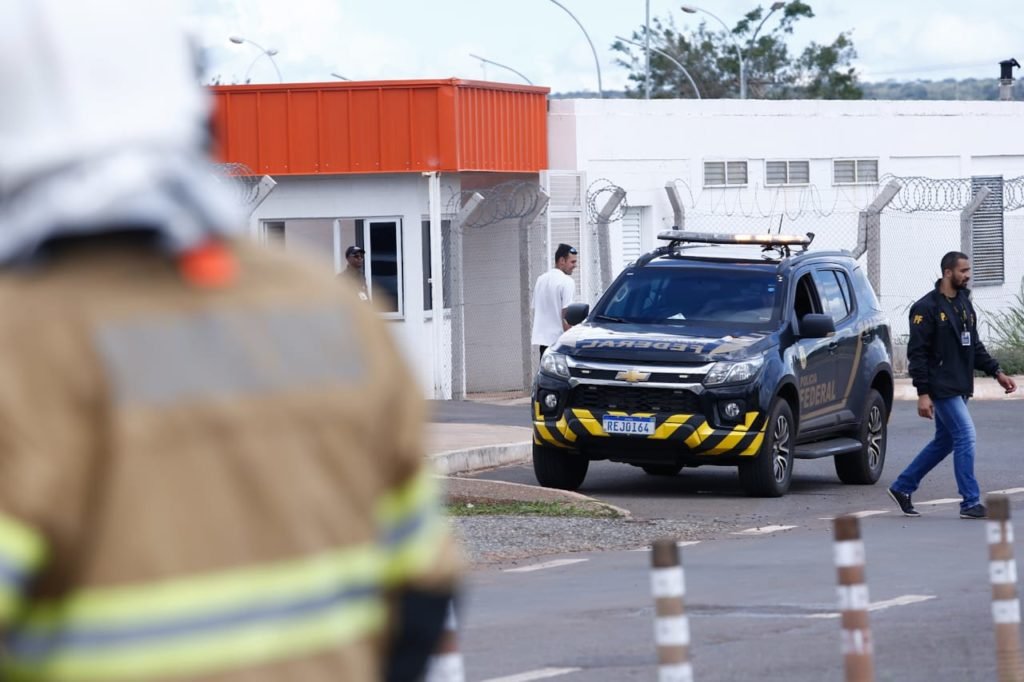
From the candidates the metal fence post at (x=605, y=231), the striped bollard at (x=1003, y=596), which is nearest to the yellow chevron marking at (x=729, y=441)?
the striped bollard at (x=1003, y=596)

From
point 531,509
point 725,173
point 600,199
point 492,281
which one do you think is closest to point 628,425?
point 531,509

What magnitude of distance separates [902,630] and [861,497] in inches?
270

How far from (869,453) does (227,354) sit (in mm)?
15274

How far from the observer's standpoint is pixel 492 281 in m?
28.6

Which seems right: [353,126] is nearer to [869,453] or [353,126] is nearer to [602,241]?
[602,241]

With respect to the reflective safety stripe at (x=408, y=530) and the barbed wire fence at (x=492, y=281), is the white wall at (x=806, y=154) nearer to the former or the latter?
the barbed wire fence at (x=492, y=281)

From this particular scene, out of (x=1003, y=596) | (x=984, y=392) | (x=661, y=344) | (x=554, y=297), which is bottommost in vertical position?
(x=984, y=392)

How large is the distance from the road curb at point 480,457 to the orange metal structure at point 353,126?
8050mm

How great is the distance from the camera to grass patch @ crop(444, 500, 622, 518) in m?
14.1

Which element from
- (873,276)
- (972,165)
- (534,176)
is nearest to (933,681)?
(873,276)

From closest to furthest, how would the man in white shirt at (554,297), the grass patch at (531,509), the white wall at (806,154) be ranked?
1. the grass patch at (531,509)
2. the man in white shirt at (554,297)
3. the white wall at (806,154)

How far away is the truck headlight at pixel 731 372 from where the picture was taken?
587 inches

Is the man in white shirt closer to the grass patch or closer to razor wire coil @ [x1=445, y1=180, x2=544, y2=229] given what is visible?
the grass patch

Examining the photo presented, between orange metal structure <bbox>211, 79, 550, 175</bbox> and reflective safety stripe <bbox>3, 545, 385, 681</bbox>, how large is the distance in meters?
23.7
